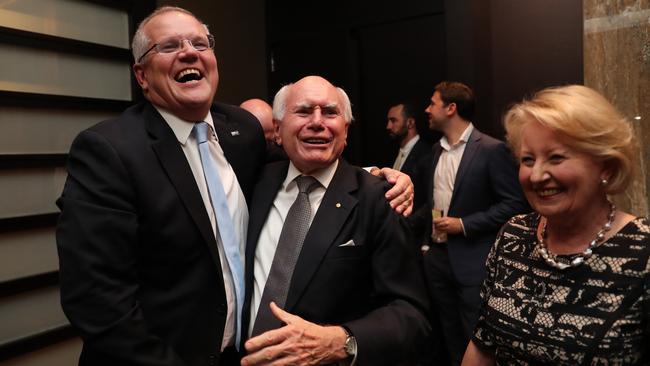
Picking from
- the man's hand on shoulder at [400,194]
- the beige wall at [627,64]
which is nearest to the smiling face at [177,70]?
the man's hand on shoulder at [400,194]

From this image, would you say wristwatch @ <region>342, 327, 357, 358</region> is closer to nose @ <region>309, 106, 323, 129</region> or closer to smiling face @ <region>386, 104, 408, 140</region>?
nose @ <region>309, 106, 323, 129</region>

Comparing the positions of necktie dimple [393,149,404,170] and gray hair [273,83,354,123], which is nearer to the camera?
gray hair [273,83,354,123]

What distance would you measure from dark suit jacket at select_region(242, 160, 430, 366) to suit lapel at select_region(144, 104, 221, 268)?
0.18m

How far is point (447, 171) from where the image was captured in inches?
136

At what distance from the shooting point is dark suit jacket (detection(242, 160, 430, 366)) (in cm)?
151

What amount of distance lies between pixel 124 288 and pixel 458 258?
2.35 metres

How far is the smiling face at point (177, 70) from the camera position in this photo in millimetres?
1589

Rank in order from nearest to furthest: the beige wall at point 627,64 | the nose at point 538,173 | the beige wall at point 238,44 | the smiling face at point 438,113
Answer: the nose at point 538,173 < the beige wall at point 627,64 < the smiling face at point 438,113 < the beige wall at point 238,44

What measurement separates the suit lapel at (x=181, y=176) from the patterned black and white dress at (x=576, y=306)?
0.79 m

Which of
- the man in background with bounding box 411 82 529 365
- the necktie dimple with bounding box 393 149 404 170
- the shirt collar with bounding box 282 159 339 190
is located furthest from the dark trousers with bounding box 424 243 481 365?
the shirt collar with bounding box 282 159 339 190

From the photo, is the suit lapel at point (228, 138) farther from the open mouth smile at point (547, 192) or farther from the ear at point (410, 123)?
the ear at point (410, 123)

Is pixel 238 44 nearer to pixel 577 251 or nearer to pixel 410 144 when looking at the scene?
pixel 410 144

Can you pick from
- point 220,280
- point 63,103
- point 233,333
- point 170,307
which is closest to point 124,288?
point 170,307

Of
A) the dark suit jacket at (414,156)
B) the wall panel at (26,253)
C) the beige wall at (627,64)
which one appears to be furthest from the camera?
the dark suit jacket at (414,156)
